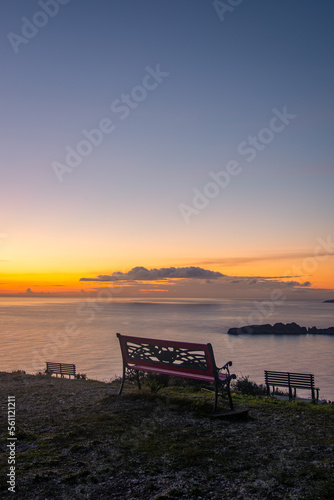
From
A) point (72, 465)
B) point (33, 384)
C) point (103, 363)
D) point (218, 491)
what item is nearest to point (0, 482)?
point (72, 465)

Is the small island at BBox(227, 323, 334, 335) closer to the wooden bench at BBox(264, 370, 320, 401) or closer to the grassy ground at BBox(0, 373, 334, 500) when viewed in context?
the wooden bench at BBox(264, 370, 320, 401)

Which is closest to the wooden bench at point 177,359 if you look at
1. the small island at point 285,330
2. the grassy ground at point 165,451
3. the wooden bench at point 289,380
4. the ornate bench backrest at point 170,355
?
the ornate bench backrest at point 170,355

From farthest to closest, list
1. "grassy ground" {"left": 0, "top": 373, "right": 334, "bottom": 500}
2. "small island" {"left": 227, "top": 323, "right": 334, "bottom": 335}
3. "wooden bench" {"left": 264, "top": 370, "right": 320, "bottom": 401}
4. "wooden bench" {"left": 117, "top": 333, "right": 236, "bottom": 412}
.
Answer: "small island" {"left": 227, "top": 323, "right": 334, "bottom": 335}, "wooden bench" {"left": 264, "top": 370, "right": 320, "bottom": 401}, "wooden bench" {"left": 117, "top": 333, "right": 236, "bottom": 412}, "grassy ground" {"left": 0, "top": 373, "right": 334, "bottom": 500}

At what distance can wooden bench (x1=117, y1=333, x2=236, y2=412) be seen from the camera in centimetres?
614

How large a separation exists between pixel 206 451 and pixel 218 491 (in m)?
0.99

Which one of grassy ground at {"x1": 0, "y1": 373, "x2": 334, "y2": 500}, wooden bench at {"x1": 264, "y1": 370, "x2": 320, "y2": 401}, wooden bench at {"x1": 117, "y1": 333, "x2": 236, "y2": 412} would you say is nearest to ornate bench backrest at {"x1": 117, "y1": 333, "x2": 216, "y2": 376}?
wooden bench at {"x1": 117, "y1": 333, "x2": 236, "y2": 412}

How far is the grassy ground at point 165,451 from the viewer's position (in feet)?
11.2

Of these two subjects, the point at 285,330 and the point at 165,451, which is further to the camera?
the point at 285,330

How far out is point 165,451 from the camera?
171 inches

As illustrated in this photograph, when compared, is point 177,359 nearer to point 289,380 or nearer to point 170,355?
point 170,355

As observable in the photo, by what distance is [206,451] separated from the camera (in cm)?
430

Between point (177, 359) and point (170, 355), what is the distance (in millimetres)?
173

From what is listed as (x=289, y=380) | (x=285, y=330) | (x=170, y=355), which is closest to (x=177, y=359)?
(x=170, y=355)

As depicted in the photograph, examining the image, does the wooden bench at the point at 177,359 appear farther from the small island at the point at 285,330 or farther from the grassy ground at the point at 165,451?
the small island at the point at 285,330
